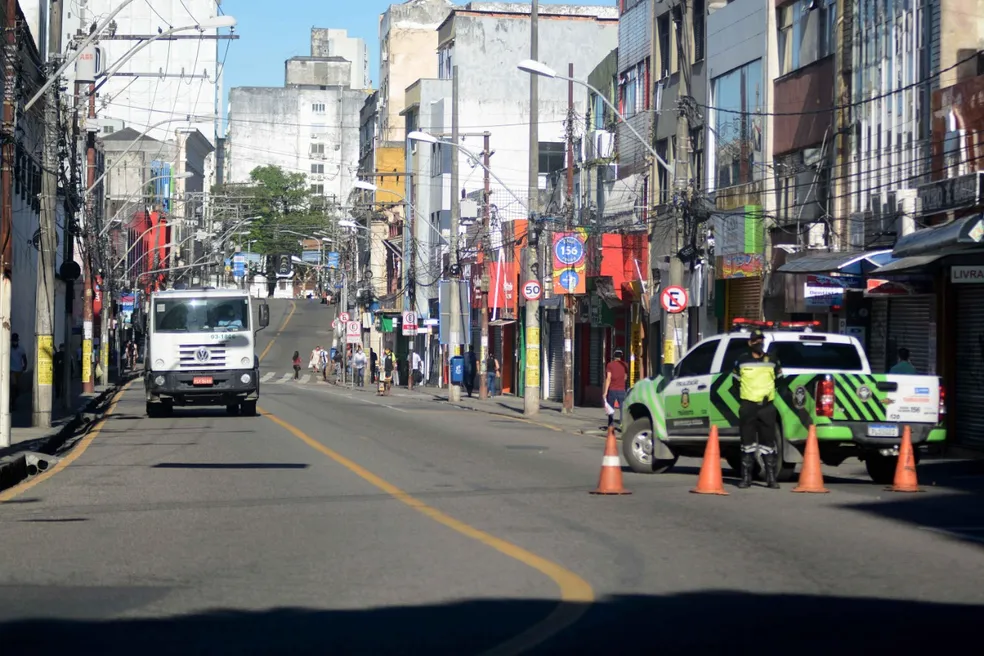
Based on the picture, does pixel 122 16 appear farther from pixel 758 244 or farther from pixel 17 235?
pixel 758 244

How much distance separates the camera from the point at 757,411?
17.1 metres

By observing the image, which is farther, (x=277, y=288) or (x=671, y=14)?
(x=277, y=288)

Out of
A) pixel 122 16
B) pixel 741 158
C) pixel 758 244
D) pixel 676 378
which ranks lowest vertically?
pixel 676 378

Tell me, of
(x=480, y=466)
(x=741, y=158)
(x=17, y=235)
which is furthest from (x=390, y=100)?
(x=480, y=466)

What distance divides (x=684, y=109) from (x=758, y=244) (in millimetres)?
4955

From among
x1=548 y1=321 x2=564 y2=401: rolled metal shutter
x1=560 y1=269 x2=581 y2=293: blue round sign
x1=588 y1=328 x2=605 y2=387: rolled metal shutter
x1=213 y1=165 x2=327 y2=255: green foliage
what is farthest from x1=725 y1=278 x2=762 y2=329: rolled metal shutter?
x1=213 y1=165 x2=327 y2=255: green foliage

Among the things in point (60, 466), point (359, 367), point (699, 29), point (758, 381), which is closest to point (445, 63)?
point (359, 367)

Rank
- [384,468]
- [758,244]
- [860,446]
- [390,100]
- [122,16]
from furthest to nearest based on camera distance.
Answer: [122,16]
[390,100]
[758,244]
[384,468]
[860,446]

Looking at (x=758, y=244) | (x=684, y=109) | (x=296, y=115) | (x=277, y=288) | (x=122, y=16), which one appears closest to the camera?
(x=684, y=109)

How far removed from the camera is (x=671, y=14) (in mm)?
39875

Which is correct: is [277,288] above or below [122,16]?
below

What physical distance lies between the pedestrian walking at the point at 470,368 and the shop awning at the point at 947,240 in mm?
35435

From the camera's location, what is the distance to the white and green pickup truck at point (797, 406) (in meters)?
17.8

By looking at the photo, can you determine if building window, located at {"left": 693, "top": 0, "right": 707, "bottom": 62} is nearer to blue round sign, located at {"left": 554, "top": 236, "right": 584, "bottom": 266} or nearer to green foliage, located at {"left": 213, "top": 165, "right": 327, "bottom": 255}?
blue round sign, located at {"left": 554, "top": 236, "right": 584, "bottom": 266}
